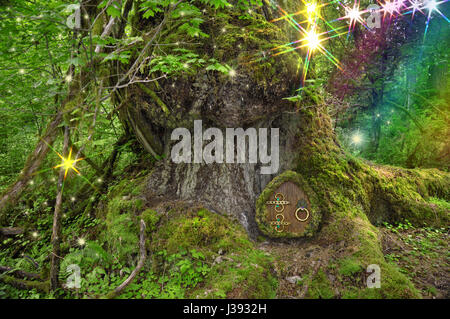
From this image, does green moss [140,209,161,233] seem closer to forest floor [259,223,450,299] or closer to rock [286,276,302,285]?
forest floor [259,223,450,299]

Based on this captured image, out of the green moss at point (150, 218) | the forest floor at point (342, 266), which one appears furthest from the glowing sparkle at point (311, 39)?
the green moss at point (150, 218)

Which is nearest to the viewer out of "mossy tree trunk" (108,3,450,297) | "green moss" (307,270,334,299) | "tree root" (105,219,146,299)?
"tree root" (105,219,146,299)

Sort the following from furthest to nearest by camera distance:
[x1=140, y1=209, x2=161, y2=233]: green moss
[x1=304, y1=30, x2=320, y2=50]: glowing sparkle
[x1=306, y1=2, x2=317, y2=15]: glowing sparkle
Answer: [x1=306, y1=2, x2=317, y2=15]: glowing sparkle < [x1=304, y1=30, x2=320, y2=50]: glowing sparkle < [x1=140, y1=209, x2=161, y2=233]: green moss

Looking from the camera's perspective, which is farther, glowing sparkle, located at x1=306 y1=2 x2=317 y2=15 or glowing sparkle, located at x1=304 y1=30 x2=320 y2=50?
glowing sparkle, located at x1=306 y1=2 x2=317 y2=15

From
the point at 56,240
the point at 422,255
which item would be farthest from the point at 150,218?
the point at 422,255

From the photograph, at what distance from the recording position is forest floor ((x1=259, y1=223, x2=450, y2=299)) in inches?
111

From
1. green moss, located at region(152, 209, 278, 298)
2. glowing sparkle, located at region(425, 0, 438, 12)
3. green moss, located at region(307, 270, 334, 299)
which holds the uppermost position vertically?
glowing sparkle, located at region(425, 0, 438, 12)

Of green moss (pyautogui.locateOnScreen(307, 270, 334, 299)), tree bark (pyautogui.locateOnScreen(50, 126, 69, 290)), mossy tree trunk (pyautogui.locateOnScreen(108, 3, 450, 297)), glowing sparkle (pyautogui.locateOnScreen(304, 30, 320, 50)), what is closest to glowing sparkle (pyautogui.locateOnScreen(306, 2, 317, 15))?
glowing sparkle (pyautogui.locateOnScreen(304, 30, 320, 50))

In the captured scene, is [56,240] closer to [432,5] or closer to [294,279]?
[294,279]

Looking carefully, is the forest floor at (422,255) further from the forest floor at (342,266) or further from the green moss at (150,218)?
the green moss at (150,218)

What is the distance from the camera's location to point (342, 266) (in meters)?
2.97

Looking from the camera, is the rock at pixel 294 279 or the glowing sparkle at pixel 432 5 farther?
the glowing sparkle at pixel 432 5

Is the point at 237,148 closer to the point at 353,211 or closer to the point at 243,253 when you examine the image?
the point at 243,253

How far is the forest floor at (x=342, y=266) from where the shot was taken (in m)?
2.82
